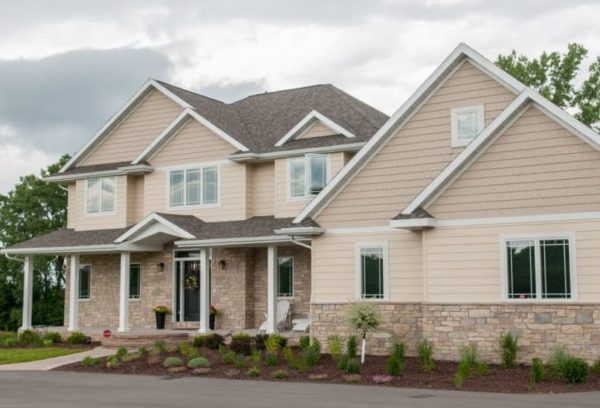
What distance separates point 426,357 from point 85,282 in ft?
54.1

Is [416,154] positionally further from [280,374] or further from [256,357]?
[280,374]

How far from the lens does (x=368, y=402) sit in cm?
1330

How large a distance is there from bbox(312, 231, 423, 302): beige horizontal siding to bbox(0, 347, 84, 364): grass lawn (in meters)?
7.68

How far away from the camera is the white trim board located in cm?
2539

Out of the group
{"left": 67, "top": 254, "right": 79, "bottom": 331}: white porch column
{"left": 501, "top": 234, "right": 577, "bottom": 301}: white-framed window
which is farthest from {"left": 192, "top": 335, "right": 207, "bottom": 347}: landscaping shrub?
{"left": 501, "top": 234, "right": 577, "bottom": 301}: white-framed window

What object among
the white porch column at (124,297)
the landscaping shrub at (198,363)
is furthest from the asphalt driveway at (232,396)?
the white porch column at (124,297)

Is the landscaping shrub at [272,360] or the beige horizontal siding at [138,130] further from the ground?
the beige horizontal siding at [138,130]

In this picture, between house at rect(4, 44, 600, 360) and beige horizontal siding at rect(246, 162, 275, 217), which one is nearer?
house at rect(4, 44, 600, 360)

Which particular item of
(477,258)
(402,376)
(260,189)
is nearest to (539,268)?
(477,258)

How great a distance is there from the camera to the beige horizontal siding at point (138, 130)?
28875 millimetres

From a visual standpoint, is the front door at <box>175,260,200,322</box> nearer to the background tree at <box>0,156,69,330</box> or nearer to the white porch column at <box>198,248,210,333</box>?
the white porch column at <box>198,248,210,333</box>

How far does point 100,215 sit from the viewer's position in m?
29.1

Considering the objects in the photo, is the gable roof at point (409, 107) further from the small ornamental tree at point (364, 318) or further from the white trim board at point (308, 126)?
the white trim board at point (308, 126)

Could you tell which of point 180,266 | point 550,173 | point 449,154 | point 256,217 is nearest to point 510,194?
point 550,173
